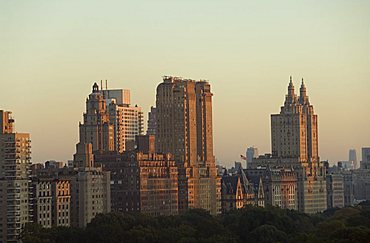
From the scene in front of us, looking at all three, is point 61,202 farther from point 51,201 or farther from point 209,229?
point 209,229

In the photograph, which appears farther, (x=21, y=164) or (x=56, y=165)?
(x=56, y=165)

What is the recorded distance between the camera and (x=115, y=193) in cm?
19538

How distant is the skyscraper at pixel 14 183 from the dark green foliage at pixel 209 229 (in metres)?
5.24

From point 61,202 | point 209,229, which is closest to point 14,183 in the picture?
point 61,202

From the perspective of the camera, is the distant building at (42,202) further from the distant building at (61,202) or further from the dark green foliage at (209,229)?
the dark green foliage at (209,229)

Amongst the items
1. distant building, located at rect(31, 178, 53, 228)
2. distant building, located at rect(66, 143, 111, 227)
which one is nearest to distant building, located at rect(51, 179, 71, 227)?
distant building, located at rect(31, 178, 53, 228)

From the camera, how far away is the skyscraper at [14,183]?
161000 millimetres

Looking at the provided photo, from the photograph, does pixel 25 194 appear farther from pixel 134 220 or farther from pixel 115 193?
pixel 115 193

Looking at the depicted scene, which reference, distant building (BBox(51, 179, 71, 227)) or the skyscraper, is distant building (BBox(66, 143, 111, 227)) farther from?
the skyscraper

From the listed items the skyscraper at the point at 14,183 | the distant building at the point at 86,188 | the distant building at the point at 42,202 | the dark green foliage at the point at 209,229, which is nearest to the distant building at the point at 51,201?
the distant building at the point at 42,202

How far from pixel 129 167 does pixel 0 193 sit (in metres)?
36.7

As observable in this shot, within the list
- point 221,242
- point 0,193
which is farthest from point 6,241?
point 221,242

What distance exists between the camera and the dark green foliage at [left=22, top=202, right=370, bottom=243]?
14962 cm

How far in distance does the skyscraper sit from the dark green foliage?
5236 millimetres
